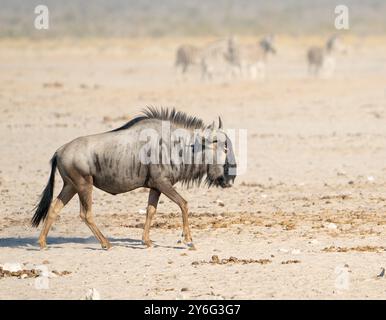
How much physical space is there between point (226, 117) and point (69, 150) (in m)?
10.4

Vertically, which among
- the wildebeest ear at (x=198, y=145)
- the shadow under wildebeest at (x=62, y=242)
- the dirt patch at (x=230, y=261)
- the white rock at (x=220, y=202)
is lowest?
the dirt patch at (x=230, y=261)

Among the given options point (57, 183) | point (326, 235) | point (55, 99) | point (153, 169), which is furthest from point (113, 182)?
point (55, 99)

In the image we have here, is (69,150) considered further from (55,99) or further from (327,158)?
(55,99)

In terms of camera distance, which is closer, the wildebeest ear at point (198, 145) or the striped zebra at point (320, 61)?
the wildebeest ear at point (198, 145)

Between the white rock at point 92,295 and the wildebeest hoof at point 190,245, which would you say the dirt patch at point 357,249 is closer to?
the wildebeest hoof at point 190,245

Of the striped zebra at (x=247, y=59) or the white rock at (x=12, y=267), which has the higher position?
the striped zebra at (x=247, y=59)

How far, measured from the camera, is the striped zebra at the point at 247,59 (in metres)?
32.2

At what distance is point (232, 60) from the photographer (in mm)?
32719

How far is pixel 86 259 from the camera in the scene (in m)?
9.27

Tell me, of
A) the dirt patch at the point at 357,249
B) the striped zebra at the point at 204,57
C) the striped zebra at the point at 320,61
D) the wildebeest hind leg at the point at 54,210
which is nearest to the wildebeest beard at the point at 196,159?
the wildebeest hind leg at the point at 54,210

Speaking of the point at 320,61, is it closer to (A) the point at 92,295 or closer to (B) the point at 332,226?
(B) the point at 332,226

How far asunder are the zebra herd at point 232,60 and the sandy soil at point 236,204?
5257 mm

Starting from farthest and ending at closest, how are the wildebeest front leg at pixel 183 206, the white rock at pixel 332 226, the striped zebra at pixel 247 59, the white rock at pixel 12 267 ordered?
1. the striped zebra at pixel 247 59
2. the white rock at pixel 332 226
3. the wildebeest front leg at pixel 183 206
4. the white rock at pixel 12 267

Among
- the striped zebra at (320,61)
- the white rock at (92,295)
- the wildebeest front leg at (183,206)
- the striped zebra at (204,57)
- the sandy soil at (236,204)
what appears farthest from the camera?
the striped zebra at (320,61)
